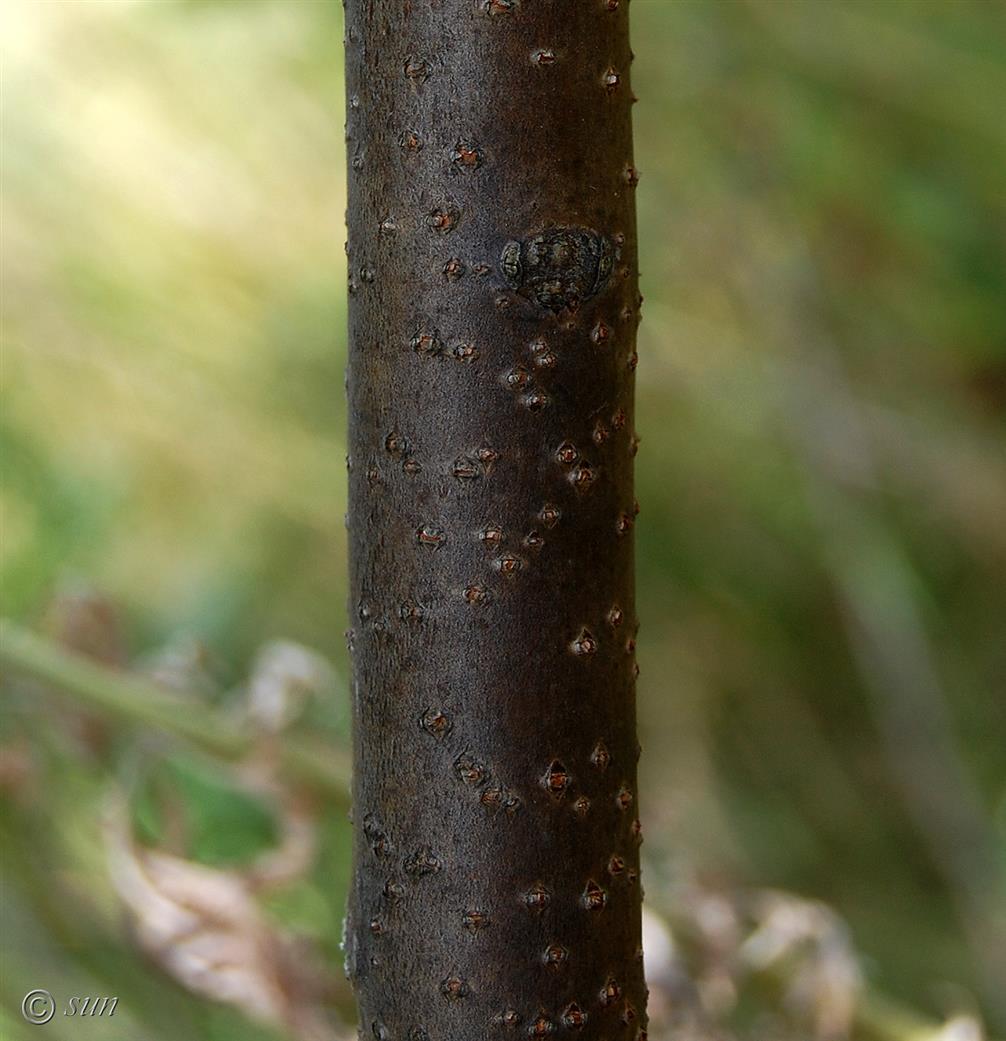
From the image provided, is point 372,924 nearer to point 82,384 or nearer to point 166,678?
point 166,678

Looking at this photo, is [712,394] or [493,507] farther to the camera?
[712,394]

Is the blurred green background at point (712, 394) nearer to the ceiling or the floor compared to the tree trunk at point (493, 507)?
nearer to the ceiling

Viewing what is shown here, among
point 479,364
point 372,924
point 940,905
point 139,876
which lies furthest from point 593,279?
point 940,905

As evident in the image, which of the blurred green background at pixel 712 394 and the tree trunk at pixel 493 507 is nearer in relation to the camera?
the tree trunk at pixel 493 507

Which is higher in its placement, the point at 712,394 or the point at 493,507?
the point at 712,394
